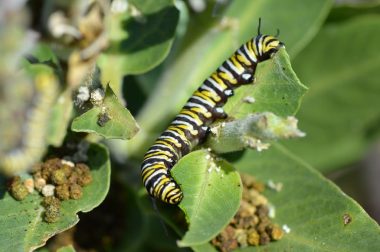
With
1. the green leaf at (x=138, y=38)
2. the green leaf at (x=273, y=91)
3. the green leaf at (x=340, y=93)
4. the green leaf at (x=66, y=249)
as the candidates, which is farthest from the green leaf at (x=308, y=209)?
the green leaf at (x=340, y=93)

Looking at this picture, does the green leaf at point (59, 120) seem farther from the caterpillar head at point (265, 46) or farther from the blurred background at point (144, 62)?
the caterpillar head at point (265, 46)

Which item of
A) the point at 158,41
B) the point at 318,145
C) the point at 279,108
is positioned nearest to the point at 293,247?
the point at 279,108

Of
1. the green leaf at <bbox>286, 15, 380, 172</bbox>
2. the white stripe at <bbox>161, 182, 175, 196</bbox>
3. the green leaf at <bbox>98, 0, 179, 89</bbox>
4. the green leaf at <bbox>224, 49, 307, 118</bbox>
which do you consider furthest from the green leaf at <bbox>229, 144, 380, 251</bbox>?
→ the green leaf at <bbox>286, 15, 380, 172</bbox>

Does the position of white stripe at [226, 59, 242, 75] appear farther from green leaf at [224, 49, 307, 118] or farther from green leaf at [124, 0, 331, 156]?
green leaf at [124, 0, 331, 156]

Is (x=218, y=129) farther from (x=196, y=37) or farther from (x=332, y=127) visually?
(x=332, y=127)

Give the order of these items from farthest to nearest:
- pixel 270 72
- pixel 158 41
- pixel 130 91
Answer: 1. pixel 130 91
2. pixel 158 41
3. pixel 270 72

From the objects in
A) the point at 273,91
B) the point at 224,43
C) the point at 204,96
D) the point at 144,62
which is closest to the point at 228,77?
the point at 204,96
